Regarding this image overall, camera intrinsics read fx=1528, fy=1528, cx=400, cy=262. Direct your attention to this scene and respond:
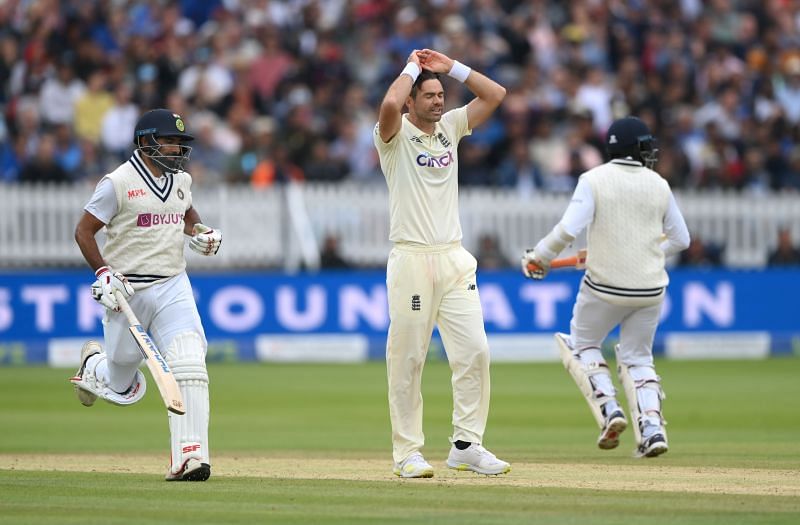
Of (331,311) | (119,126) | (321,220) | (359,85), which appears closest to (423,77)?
(331,311)

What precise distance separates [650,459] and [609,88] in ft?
42.8

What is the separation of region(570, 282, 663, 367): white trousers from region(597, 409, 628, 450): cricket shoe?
1.35 feet

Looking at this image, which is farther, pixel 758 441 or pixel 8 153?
pixel 8 153

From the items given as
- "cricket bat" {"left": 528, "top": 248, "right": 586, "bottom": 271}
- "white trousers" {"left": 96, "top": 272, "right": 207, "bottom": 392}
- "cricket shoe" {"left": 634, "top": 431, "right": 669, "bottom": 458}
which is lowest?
"cricket shoe" {"left": 634, "top": 431, "right": 669, "bottom": 458}

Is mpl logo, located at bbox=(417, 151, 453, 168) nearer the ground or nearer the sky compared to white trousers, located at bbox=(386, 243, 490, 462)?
nearer the sky

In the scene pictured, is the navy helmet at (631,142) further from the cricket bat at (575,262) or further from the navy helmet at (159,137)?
the navy helmet at (159,137)

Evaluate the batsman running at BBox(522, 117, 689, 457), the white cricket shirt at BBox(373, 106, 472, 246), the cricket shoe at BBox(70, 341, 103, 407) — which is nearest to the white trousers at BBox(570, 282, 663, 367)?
the batsman running at BBox(522, 117, 689, 457)

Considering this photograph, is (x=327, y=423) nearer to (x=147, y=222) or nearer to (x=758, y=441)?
(x=758, y=441)

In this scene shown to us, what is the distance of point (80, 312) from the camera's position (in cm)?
1878

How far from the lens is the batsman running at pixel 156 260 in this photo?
27.7 ft

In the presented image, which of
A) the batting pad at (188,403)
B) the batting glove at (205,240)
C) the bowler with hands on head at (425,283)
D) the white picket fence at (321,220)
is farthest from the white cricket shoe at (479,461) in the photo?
the white picket fence at (321,220)

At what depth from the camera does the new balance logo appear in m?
8.73

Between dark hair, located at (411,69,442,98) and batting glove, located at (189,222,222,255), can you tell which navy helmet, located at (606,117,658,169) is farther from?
batting glove, located at (189,222,222,255)

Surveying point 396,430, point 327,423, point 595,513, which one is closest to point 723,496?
point 595,513
